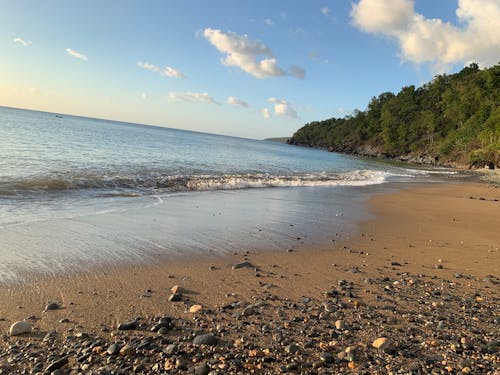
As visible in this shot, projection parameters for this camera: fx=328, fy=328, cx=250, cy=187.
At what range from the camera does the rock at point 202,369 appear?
2.71 m

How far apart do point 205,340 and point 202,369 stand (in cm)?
42

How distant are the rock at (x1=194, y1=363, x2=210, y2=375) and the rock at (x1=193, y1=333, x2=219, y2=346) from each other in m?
0.34

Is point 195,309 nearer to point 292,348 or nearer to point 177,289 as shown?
point 177,289

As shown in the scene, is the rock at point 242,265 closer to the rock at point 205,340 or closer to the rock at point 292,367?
the rock at point 205,340

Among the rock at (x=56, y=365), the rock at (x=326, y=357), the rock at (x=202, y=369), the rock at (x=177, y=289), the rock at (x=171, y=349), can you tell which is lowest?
the rock at (x=56, y=365)

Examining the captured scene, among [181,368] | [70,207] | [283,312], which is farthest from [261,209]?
[181,368]

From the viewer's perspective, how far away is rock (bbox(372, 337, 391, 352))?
3.13 m

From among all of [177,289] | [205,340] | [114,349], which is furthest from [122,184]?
[205,340]

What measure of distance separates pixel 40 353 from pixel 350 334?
9.68 ft

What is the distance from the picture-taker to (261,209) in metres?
10.7

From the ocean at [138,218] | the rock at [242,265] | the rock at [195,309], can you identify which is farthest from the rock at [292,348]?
the ocean at [138,218]

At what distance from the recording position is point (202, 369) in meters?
2.74

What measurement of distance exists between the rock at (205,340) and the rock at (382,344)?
1544 millimetres

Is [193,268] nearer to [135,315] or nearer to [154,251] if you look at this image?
[154,251]
